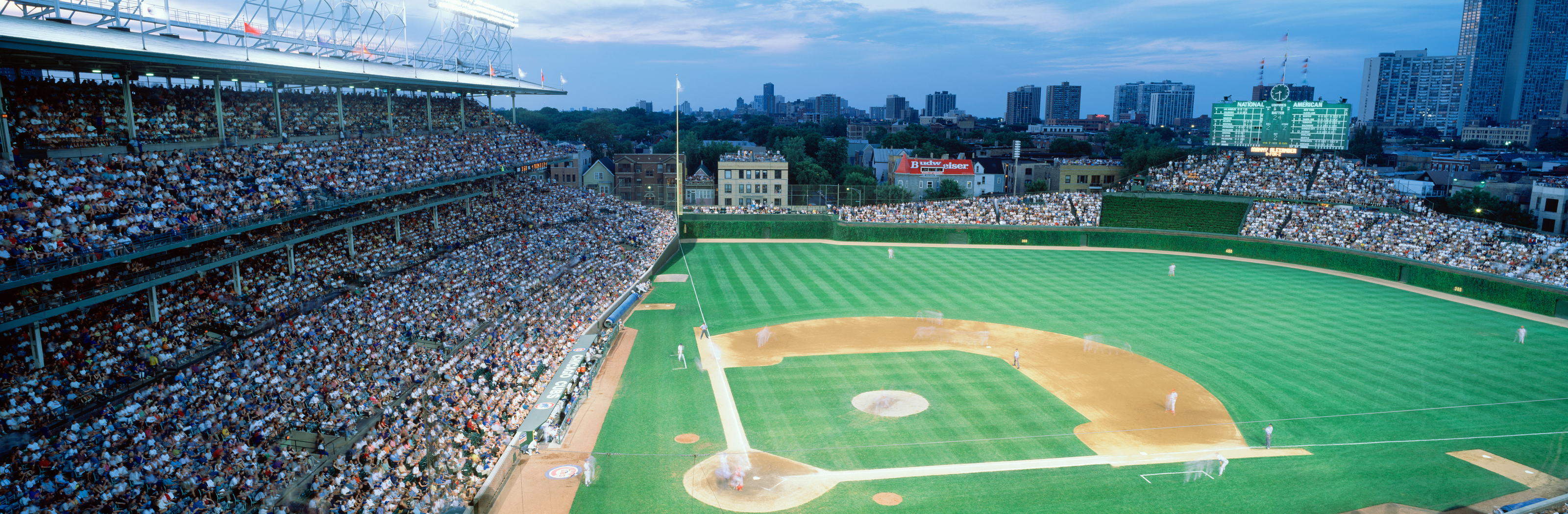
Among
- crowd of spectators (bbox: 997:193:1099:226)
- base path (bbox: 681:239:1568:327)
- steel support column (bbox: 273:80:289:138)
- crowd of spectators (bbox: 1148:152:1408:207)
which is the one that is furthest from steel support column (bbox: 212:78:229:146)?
crowd of spectators (bbox: 1148:152:1408:207)

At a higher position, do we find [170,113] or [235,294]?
[170,113]

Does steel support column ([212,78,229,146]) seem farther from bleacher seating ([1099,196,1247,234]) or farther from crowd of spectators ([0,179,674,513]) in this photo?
bleacher seating ([1099,196,1247,234])

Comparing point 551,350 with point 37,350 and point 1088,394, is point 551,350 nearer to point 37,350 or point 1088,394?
point 37,350

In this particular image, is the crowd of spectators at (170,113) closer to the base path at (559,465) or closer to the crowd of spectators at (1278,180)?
the base path at (559,465)

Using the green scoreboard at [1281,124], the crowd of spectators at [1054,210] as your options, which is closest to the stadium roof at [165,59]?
the crowd of spectators at [1054,210]

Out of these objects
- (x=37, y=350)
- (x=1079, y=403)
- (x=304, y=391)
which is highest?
(x=37, y=350)

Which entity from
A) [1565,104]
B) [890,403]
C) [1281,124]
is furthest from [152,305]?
[1565,104]
